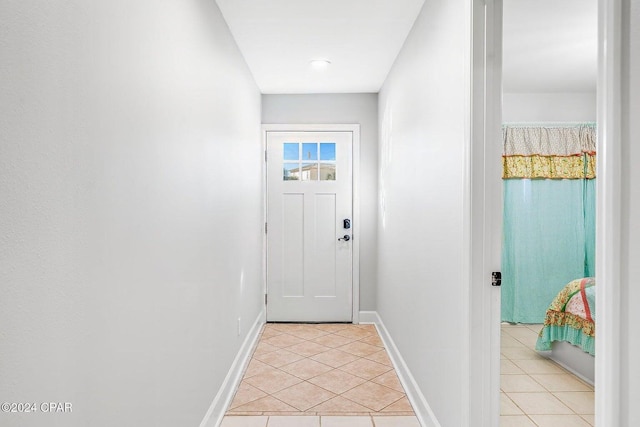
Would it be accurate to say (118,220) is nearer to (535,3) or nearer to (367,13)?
(367,13)

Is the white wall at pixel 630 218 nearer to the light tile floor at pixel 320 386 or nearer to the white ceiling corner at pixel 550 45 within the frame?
the white ceiling corner at pixel 550 45

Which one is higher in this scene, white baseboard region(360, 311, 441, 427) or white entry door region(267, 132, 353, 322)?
white entry door region(267, 132, 353, 322)

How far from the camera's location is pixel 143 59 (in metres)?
1.42

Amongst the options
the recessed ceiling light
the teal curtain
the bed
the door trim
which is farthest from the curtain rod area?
the door trim

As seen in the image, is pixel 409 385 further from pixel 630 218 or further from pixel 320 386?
pixel 630 218

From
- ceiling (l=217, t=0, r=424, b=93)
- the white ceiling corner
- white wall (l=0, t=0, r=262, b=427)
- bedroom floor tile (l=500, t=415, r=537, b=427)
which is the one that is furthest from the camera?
the white ceiling corner

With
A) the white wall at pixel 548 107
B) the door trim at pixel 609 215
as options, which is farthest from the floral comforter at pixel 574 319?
the door trim at pixel 609 215

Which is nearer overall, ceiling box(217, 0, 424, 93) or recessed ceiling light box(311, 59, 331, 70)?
ceiling box(217, 0, 424, 93)

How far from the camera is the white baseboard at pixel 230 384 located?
7.68ft

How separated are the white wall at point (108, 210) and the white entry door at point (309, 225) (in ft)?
7.32

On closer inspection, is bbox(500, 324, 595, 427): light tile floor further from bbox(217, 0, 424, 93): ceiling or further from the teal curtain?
bbox(217, 0, 424, 93): ceiling

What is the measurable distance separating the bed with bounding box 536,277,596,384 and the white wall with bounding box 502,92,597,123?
2.18m

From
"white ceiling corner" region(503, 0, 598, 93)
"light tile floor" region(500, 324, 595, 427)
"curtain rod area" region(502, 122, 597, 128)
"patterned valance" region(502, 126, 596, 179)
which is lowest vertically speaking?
"light tile floor" region(500, 324, 595, 427)

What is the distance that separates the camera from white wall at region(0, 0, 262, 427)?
83 centimetres
